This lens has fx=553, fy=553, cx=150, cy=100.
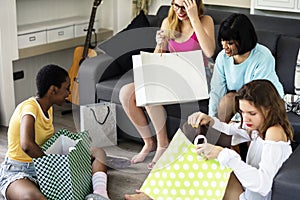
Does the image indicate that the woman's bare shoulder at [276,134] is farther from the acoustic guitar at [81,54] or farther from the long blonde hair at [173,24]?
the acoustic guitar at [81,54]

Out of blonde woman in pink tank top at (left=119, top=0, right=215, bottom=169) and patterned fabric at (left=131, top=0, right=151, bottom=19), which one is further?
patterned fabric at (left=131, top=0, right=151, bottom=19)

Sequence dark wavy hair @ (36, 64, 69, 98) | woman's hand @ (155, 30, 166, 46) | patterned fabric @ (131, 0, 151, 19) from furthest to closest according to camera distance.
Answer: patterned fabric @ (131, 0, 151, 19) < woman's hand @ (155, 30, 166, 46) < dark wavy hair @ (36, 64, 69, 98)

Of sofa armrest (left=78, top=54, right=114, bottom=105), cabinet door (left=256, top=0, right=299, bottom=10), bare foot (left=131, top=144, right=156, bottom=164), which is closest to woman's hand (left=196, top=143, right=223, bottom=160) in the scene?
bare foot (left=131, top=144, right=156, bottom=164)

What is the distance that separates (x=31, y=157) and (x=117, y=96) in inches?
36.0

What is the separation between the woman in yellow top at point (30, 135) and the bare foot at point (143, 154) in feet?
1.73

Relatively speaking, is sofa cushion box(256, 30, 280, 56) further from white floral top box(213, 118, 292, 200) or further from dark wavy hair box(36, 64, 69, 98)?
dark wavy hair box(36, 64, 69, 98)

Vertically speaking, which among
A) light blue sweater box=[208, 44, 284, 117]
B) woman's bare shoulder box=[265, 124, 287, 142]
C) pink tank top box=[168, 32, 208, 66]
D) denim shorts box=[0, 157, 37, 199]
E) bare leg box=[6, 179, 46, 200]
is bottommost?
bare leg box=[6, 179, 46, 200]

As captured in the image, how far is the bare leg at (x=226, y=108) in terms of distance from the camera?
2.86 metres

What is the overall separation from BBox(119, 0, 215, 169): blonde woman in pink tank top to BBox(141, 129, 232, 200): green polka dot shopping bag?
0.63 m

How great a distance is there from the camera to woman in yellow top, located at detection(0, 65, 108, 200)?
2.60 meters

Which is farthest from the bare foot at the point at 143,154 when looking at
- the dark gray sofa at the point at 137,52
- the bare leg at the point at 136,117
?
the dark gray sofa at the point at 137,52

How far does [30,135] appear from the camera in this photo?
2.59 m

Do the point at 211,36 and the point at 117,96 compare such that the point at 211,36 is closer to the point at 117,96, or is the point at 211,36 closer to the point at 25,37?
the point at 117,96

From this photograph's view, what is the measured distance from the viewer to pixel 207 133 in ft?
8.68
